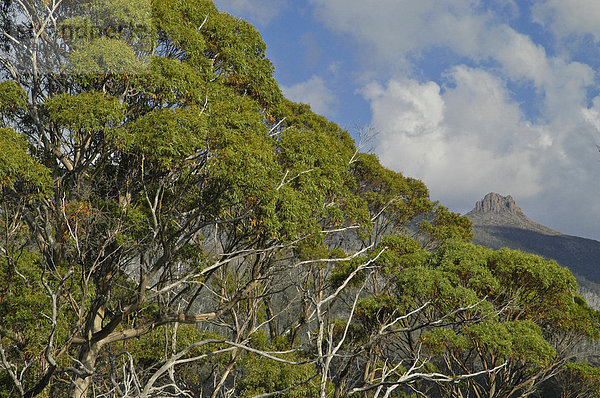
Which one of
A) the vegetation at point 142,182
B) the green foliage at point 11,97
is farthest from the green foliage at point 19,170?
the green foliage at point 11,97

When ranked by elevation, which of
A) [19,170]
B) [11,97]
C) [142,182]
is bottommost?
[19,170]

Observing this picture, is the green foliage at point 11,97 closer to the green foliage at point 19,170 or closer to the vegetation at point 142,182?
the vegetation at point 142,182

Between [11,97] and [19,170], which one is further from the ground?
[11,97]

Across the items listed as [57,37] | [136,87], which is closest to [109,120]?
[136,87]

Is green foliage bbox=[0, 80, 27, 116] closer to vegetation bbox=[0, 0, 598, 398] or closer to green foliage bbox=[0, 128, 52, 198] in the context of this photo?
vegetation bbox=[0, 0, 598, 398]

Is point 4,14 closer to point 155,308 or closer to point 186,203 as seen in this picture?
point 186,203

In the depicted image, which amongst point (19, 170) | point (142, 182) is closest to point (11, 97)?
point (19, 170)

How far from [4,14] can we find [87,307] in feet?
25.5

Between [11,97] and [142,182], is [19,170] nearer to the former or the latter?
[11,97]

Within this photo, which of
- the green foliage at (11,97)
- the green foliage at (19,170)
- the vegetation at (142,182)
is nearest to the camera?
the green foliage at (19,170)

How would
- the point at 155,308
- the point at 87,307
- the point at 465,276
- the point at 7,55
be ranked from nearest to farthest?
the point at 87,307 < the point at 7,55 < the point at 155,308 < the point at 465,276

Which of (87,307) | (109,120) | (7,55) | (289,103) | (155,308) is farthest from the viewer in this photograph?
(289,103)

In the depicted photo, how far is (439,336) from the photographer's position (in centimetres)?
1440

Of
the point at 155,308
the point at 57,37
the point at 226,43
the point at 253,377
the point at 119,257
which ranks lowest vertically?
the point at 253,377
